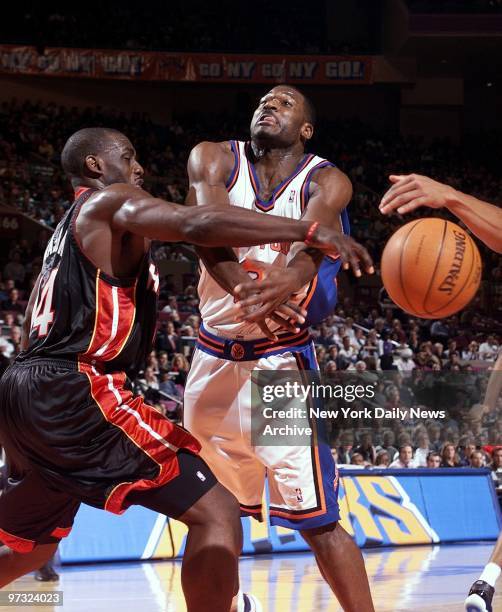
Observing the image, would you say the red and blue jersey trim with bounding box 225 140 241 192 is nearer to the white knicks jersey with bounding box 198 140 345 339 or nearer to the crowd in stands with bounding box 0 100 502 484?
the white knicks jersey with bounding box 198 140 345 339

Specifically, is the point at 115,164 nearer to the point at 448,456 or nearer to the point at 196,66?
the point at 448,456

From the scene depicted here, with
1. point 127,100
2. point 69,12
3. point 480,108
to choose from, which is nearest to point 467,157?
point 480,108

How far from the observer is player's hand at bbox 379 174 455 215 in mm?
3764

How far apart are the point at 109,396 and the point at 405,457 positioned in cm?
713

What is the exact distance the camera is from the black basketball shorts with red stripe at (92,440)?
3.18 metres

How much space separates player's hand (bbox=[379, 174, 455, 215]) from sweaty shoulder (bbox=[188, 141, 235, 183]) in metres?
0.72

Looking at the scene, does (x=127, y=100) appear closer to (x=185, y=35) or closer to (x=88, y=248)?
(x=185, y=35)

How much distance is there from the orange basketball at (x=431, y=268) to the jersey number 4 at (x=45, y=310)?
1450 millimetres

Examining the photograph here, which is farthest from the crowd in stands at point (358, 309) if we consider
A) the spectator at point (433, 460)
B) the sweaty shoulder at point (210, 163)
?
the sweaty shoulder at point (210, 163)

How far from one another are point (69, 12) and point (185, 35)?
3.11 m

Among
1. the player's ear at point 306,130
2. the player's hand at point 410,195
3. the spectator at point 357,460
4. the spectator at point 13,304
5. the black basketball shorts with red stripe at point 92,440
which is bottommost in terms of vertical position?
the spectator at point 357,460

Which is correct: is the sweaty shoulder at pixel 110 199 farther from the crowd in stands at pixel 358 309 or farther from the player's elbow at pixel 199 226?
A: the crowd in stands at pixel 358 309

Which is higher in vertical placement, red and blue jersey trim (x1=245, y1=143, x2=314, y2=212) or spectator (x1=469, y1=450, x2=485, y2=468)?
red and blue jersey trim (x1=245, y1=143, x2=314, y2=212)

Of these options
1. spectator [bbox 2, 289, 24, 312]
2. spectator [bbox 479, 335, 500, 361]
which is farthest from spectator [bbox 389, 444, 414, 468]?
spectator [bbox 2, 289, 24, 312]
